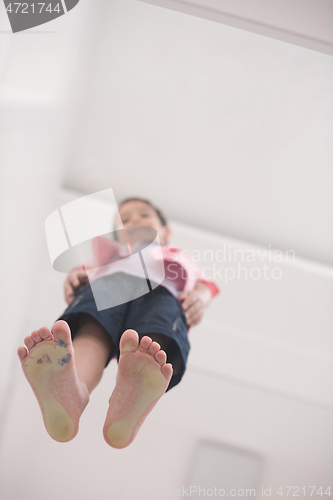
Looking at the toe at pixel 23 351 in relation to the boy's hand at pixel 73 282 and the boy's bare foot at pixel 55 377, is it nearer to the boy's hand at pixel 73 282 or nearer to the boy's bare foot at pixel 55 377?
the boy's bare foot at pixel 55 377

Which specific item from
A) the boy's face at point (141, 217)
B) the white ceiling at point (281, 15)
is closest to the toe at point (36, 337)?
the boy's face at point (141, 217)

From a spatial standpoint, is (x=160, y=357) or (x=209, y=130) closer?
(x=160, y=357)

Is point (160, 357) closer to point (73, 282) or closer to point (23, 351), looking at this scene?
point (23, 351)

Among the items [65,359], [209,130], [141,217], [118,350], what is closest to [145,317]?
[118,350]

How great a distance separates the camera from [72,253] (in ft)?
2.47

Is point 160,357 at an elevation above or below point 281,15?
below

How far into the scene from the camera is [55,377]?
499mm

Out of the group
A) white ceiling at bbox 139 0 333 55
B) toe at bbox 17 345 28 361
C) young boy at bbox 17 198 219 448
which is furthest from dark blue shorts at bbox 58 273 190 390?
white ceiling at bbox 139 0 333 55

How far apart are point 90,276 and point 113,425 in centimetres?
32

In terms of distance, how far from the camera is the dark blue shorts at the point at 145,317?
0.60 meters

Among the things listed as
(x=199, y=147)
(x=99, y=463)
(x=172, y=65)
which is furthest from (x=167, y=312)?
(x=172, y=65)

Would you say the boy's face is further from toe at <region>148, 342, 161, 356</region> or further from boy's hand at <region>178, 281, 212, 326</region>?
toe at <region>148, 342, 161, 356</region>

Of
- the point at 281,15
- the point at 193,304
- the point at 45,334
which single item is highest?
the point at 281,15

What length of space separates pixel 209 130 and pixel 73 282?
66cm
